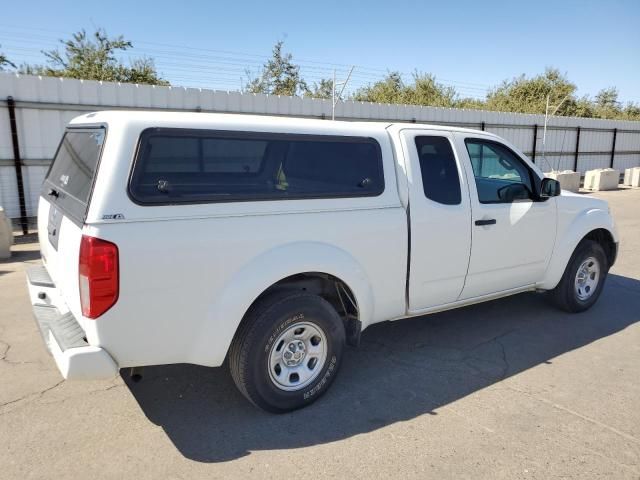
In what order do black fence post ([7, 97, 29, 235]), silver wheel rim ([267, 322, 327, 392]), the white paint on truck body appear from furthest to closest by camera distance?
black fence post ([7, 97, 29, 235])
silver wheel rim ([267, 322, 327, 392])
the white paint on truck body

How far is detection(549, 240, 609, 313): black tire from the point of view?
205 inches

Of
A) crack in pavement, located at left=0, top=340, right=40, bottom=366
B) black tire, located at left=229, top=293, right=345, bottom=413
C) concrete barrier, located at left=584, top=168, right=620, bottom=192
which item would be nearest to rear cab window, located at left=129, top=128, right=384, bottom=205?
black tire, located at left=229, top=293, right=345, bottom=413

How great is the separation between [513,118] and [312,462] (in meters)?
18.1

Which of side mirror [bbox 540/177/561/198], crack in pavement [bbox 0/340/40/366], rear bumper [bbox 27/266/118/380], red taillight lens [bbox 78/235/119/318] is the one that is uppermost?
side mirror [bbox 540/177/561/198]

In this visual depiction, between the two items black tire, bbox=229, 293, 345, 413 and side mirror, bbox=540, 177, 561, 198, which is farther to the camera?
side mirror, bbox=540, 177, 561, 198

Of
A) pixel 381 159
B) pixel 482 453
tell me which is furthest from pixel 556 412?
pixel 381 159

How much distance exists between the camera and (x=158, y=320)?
2.82 metres

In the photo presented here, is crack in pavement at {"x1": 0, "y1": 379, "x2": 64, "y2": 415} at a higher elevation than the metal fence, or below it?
below

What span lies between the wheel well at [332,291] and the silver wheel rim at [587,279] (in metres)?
2.91

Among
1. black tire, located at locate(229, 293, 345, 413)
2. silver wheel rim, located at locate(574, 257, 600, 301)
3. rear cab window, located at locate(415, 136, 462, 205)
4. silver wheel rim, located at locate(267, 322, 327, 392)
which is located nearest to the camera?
black tire, located at locate(229, 293, 345, 413)

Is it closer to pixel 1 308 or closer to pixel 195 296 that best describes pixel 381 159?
pixel 195 296

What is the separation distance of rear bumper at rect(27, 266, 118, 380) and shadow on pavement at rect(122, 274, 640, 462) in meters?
0.71

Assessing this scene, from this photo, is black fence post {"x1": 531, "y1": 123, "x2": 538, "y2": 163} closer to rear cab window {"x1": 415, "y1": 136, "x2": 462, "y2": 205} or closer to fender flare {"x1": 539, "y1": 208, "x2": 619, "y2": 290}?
fender flare {"x1": 539, "y1": 208, "x2": 619, "y2": 290}

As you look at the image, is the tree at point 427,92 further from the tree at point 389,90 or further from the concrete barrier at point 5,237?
the concrete barrier at point 5,237
